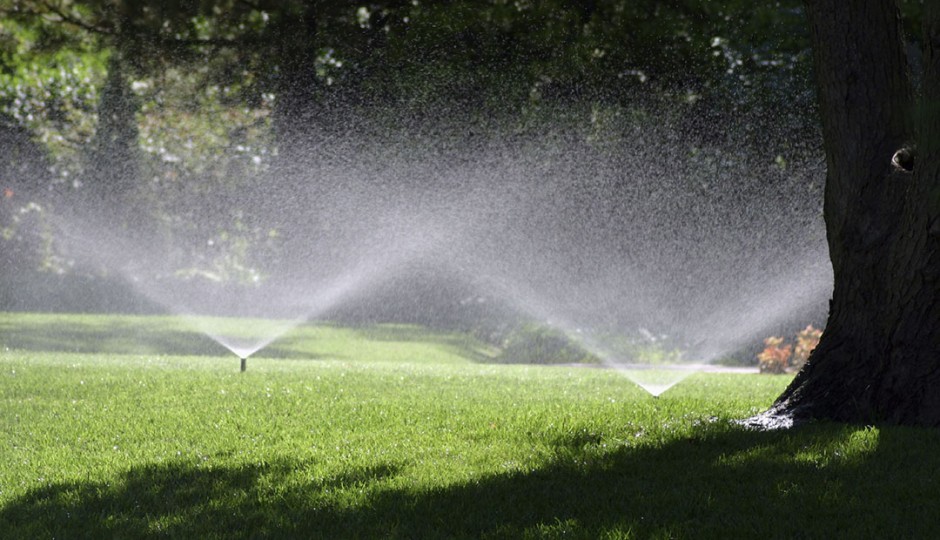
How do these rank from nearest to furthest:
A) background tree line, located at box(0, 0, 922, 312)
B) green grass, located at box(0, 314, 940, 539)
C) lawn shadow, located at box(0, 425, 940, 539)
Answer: lawn shadow, located at box(0, 425, 940, 539) → green grass, located at box(0, 314, 940, 539) → background tree line, located at box(0, 0, 922, 312)

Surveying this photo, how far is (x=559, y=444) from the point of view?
18.4 feet

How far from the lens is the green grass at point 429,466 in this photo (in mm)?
4090

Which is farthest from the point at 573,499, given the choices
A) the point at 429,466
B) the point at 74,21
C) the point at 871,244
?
the point at 74,21

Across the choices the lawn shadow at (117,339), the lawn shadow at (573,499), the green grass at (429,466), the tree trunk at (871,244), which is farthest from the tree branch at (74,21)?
the tree trunk at (871,244)

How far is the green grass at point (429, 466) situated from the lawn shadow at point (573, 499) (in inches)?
0.5

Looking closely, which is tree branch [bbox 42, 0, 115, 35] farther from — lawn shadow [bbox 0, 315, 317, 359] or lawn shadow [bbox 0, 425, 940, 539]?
lawn shadow [bbox 0, 425, 940, 539]

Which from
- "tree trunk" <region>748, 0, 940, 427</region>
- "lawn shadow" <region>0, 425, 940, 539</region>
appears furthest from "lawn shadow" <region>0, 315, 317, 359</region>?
"tree trunk" <region>748, 0, 940, 427</region>

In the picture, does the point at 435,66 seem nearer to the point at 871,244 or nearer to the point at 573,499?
the point at 871,244

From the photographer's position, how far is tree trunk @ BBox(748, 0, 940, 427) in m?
5.48

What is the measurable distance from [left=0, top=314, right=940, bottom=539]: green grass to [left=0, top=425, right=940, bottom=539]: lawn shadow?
1cm

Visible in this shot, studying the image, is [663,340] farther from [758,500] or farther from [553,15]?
[758,500]

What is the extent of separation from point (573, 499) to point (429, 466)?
97 cm

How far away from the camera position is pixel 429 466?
5.12 meters

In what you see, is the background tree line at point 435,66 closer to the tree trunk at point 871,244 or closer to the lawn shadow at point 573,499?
the tree trunk at point 871,244
